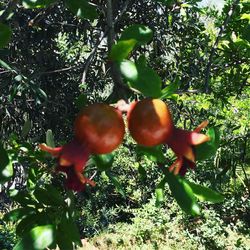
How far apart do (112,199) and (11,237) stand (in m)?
1.52

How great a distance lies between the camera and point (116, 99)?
889 mm

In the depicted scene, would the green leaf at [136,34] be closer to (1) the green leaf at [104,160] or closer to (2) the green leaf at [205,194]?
(1) the green leaf at [104,160]

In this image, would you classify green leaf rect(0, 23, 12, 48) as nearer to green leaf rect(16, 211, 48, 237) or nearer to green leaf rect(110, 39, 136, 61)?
green leaf rect(110, 39, 136, 61)

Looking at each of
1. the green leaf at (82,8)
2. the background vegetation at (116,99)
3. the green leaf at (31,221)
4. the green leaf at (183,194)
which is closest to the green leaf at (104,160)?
the background vegetation at (116,99)

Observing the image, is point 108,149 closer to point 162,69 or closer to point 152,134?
point 152,134

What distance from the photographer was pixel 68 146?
2.18 feet

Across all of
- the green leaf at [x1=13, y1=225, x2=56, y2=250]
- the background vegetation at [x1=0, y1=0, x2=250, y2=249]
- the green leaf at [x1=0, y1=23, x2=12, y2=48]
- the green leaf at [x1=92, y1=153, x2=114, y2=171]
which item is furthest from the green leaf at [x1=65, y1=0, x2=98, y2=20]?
the green leaf at [x1=13, y1=225, x2=56, y2=250]

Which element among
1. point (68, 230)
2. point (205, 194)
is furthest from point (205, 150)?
point (68, 230)

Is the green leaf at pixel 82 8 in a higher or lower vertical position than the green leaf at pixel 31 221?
higher

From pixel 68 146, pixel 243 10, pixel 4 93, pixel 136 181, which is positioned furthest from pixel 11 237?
pixel 68 146

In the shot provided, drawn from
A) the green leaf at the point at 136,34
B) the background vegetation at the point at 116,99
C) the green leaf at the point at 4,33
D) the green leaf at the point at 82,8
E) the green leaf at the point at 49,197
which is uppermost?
the green leaf at the point at 136,34

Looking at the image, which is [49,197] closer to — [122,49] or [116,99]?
[116,99]

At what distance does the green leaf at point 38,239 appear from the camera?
933mm

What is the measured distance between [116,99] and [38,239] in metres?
0.33
